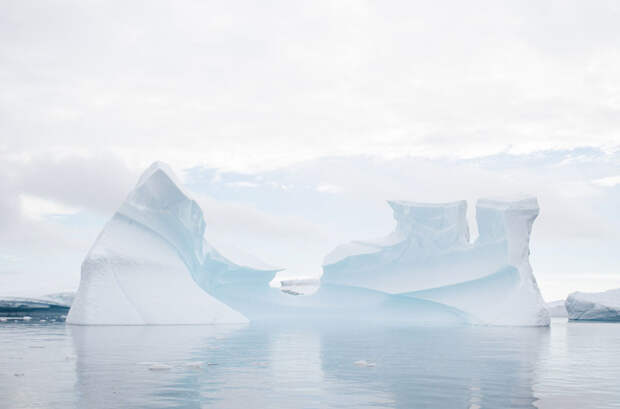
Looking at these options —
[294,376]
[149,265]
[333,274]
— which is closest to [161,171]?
[149,265]

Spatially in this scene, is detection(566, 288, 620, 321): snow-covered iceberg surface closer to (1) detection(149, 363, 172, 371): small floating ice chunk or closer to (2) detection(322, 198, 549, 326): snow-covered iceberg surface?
(2) detection(322, 198, 549, 326): snow-covered iceberg surface

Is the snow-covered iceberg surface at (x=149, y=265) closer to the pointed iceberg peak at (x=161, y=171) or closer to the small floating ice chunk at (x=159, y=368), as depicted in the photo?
the pointed iceberg peak at (x=161, y=171)

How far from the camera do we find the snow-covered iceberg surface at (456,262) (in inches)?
1191

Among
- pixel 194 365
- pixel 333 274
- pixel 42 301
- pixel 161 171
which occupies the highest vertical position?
pixel 161 171

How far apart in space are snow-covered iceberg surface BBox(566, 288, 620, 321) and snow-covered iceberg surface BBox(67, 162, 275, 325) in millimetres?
26826

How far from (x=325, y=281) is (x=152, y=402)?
101 ft

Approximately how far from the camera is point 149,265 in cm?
2402

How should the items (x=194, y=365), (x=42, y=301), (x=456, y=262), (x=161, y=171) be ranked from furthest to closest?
1. (x=42, y=301)
2. (x=456, y=262)
3. (x=161, y=171)
4. (x=194, y=365)

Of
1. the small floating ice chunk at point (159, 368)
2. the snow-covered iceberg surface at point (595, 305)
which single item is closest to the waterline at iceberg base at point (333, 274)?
the snow-covered iceberg surface at point (595, 305)

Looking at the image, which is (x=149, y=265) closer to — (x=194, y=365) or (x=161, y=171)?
(x=161, y=171)

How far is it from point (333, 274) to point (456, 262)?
24.0ft

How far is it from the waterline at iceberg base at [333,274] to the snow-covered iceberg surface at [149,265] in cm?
4

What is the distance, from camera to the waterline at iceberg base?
76.4 feet

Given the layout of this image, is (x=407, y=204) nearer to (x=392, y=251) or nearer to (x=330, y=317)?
(x=392, y=251)
